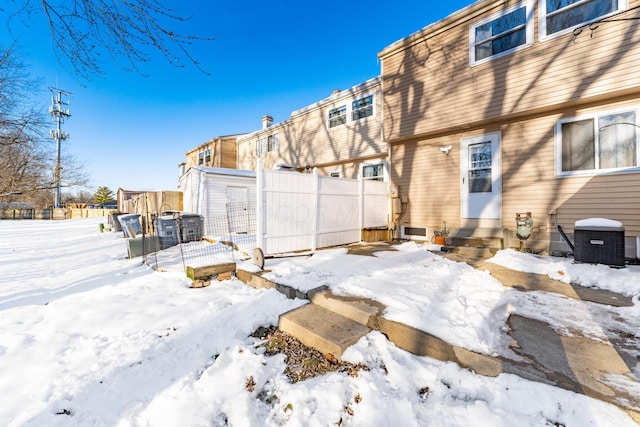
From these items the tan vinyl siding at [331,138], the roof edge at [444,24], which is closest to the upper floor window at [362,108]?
the tan vinyl siding at [331,138]

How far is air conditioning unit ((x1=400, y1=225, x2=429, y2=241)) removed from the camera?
776 centimetres

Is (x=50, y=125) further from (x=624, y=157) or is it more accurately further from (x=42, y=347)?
(x=624, y=157)

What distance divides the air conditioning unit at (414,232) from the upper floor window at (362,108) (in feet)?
14.7

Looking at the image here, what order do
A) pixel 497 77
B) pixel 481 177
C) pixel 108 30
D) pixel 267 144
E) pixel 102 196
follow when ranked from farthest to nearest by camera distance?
pixel 102 196 → pixel 267 144 → pixel 481 177 → pixel 497 77 → pixel 108 30

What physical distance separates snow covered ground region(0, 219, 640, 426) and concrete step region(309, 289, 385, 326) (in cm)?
17

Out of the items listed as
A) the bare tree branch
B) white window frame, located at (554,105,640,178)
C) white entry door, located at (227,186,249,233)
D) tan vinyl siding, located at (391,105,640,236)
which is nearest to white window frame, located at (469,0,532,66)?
tan vinyl siding, located at (391,105,640,236)

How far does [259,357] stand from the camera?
2.38m

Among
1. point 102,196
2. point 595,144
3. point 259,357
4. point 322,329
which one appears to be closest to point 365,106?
point 595,144

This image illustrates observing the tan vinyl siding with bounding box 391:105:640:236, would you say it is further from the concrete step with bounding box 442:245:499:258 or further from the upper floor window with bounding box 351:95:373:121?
the upper floor window with bounding box 351:95:373:121

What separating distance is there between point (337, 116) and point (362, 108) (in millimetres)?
1292

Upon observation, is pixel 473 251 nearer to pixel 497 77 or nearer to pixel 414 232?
pixel 414 232

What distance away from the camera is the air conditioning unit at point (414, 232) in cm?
776

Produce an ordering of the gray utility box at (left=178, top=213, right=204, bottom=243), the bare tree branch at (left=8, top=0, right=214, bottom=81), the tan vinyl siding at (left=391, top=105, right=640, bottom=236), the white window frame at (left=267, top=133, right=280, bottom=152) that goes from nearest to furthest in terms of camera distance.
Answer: the bare tree branch at (left=8, top=0, right=214, bottom=81) → the tan vinyl siding at (left=391, top=105, right=640, bottom=236) → the gray utility box at (left=178, top=213, right=204, bottom=243) → the white window frame at (left=267, top=133, right=280, bottom=152)

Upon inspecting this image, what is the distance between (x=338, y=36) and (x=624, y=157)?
10.3 m
